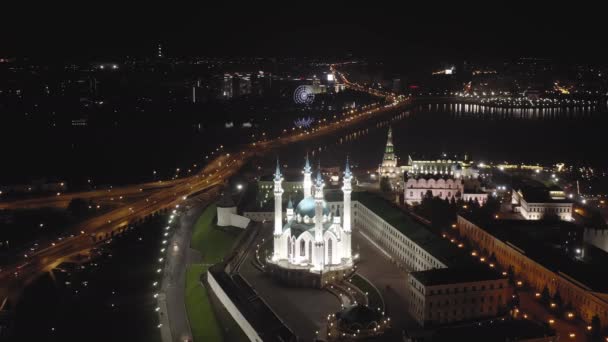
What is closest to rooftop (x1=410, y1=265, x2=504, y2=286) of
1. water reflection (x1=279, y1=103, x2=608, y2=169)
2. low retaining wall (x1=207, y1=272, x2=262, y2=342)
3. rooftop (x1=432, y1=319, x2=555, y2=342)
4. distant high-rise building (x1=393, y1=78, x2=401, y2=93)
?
rooftop (x1=432, y1=319, x2=555, y2=342)

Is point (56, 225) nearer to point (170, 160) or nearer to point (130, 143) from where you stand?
point (170, 160)

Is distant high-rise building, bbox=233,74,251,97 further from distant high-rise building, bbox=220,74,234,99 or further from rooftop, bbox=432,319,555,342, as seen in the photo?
rooftop, bbox=432,319,555,342

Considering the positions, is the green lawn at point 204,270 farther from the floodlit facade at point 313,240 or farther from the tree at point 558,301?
the tree at point 558,301

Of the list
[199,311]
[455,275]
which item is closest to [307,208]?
[199,311]

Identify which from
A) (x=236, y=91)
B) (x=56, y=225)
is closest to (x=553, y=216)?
(x=56, y=225)

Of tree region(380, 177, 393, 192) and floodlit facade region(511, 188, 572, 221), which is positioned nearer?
floodlit facade region(511, 188, 572, 221)

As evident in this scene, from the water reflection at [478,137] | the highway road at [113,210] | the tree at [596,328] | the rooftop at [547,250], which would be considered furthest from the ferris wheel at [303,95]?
the tree at [596,328]
